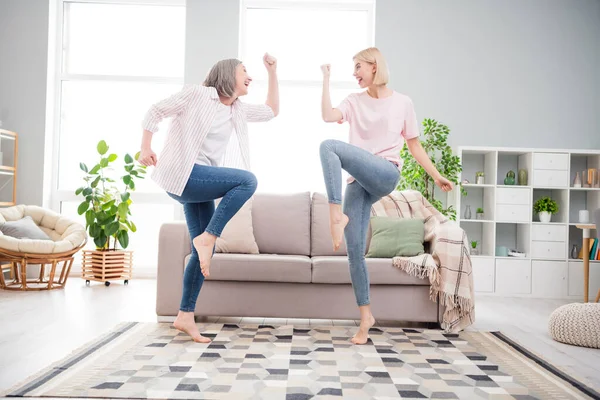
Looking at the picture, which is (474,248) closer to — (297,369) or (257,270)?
(257,270)

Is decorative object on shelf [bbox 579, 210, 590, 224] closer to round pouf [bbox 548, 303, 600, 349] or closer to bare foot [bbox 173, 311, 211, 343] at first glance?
round pouf [bbox 548, 303, 600, 349]

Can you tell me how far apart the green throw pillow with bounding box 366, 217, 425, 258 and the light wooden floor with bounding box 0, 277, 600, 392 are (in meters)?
0.53

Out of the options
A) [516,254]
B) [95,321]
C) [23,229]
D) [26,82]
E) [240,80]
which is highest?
[26,82]

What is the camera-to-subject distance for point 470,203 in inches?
220

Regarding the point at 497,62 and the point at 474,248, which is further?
the point at 497,62

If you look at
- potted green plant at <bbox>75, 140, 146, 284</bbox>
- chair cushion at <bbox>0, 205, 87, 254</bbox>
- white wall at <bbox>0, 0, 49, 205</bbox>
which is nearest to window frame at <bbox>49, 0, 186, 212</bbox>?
white wall at <bbox>0, 0, 49, 205</bbox>

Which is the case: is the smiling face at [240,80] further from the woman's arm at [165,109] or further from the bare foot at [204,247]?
the bare foot at [204,247]

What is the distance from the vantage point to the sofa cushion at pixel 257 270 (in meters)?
3.35

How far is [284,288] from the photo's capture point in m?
3.41

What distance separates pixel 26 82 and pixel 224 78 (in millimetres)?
3998

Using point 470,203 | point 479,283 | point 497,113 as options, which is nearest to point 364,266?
point 479,283

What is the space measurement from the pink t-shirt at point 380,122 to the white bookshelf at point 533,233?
104 inches

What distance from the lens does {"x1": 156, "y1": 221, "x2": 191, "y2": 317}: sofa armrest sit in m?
3.42

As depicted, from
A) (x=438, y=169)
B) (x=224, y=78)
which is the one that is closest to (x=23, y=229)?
(x=224, y=78)
